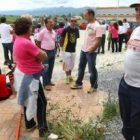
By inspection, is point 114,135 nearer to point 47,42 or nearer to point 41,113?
point 41,113

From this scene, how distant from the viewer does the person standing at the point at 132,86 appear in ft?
10.4

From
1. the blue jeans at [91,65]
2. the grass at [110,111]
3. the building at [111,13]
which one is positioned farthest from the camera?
the building at [111,13]

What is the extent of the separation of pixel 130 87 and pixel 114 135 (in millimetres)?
1376

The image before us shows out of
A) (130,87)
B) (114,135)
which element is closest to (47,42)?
(114,135)


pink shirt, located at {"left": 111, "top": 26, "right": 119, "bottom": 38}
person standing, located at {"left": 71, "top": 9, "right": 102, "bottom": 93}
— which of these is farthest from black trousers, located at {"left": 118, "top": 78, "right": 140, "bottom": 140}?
pink shirt, located at {"left": 111, "top": 26, "right": 119, "bottom": 38}

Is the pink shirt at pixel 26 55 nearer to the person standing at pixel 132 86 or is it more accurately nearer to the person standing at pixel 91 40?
the person standing at pixel 132 86

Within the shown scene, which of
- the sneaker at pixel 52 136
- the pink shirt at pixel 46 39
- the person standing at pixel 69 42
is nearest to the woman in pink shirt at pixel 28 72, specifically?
the sneaker at pixel 52 136

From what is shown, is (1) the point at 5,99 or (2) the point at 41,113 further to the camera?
(1) the point at 5,99

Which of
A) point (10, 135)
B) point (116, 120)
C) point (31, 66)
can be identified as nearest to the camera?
point (31, 66)

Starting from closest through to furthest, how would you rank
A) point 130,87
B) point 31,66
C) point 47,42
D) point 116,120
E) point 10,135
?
point 130,87 < point 31,66 < point 10,135 < point 116,120 < point 47,42

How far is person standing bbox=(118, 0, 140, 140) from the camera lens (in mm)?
3173

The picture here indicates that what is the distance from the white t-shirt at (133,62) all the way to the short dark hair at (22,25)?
5.13 feet

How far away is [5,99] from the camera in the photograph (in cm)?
623

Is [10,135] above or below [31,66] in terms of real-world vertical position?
below
